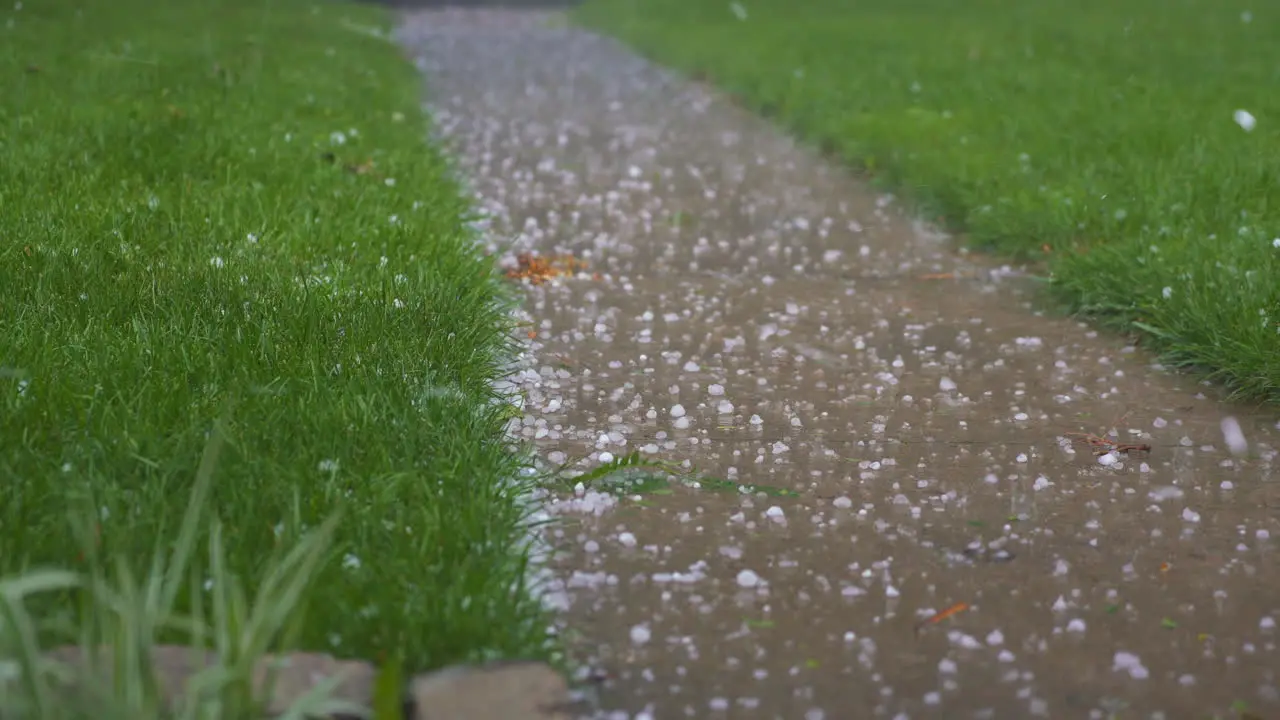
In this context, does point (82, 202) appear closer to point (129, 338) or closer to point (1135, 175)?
point (129, 338)

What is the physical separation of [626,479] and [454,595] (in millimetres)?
877

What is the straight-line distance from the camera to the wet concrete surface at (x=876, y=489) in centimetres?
247

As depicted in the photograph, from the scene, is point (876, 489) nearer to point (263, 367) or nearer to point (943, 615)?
point (943, 615)

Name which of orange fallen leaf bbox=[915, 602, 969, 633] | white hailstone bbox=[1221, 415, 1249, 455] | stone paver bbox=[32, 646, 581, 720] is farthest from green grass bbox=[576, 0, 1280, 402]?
stone paver bbox=[32, 646, 581, 720]

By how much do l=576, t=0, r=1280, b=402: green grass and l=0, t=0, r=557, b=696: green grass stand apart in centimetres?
225

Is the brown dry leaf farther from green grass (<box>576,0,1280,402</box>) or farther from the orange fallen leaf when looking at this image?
the orange fallen leaf

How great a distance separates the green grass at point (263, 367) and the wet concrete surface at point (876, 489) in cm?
28

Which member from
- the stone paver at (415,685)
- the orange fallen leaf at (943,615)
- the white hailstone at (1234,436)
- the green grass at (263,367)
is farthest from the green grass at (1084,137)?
the stone paver at (415,685)

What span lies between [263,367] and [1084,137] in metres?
5.01

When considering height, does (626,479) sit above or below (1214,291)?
below

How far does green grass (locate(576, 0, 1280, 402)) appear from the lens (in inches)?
177

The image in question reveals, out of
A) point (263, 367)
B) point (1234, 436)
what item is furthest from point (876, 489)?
point (263, 367)

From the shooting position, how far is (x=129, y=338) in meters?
3.64

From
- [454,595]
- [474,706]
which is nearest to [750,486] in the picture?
[454,595]
